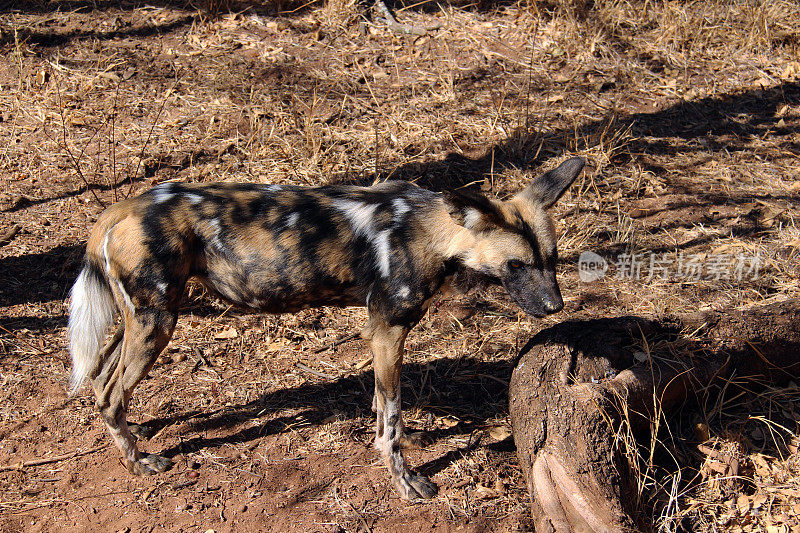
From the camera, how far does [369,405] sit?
3539mm

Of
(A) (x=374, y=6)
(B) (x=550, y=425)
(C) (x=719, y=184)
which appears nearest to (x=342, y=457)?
(B) (x=550, y=425)

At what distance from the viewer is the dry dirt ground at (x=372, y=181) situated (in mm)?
3016

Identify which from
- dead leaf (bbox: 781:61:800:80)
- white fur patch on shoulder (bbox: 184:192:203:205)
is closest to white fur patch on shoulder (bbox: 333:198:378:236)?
white fur patch on shoulder (bbox: 184:192:203:205)

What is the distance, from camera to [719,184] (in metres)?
5.09

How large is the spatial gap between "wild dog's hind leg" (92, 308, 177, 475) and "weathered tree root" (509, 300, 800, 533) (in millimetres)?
1530

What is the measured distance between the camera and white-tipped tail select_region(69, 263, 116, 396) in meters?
2.88

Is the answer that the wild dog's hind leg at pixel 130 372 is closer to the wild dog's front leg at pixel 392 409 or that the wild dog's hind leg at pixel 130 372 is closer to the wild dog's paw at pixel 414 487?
the wild dog's front leg at pixel 392 409

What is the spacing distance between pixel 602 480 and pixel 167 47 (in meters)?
5.02

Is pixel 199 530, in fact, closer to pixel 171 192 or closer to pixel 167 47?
pixel 171 192

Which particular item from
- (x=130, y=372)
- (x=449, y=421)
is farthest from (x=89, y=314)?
(x=449, y=421)

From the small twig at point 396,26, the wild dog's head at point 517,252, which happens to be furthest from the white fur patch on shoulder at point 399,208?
the small twig at point 396,26

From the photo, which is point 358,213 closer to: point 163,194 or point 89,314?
point 163,194

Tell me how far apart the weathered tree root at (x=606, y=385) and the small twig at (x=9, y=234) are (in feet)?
10.8

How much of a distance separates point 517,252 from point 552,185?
14.5 inches
